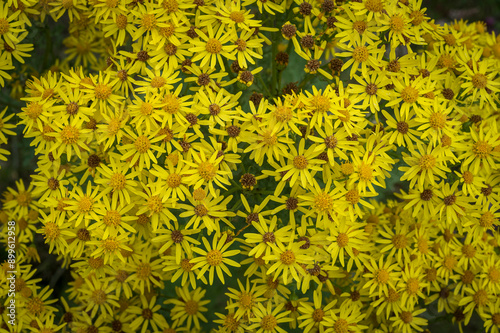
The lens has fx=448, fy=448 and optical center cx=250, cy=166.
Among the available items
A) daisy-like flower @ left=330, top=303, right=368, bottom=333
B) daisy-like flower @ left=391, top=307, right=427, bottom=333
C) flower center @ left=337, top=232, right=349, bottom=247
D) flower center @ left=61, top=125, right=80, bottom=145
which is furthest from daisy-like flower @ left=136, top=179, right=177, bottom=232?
daisy-like flower @ left=391, top=307, right=427, bottom=333

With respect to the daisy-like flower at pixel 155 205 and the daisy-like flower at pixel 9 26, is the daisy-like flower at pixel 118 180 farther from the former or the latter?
the daisy-like flower at pixel 9 26

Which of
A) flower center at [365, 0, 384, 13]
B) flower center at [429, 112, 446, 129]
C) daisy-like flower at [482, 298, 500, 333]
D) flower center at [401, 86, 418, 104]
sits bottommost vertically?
daisy-like flower at [482, 298, 500, 333]

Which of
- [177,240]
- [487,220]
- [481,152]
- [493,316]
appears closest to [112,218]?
[177,240]

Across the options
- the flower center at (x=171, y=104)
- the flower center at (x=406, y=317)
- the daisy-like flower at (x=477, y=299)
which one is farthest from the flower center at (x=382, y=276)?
the flower center at (x=171, y=104)

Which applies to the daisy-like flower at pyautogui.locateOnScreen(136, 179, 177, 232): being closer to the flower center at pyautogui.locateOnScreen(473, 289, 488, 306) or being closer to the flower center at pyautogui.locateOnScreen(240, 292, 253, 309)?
the flower center at pyautogui.locateOnScreen(240, 292, 253, 309)

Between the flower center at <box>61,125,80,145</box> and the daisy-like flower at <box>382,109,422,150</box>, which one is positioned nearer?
the flower center at <box>61,125,80,145</box>

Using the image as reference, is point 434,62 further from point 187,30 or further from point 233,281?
point 233,281
